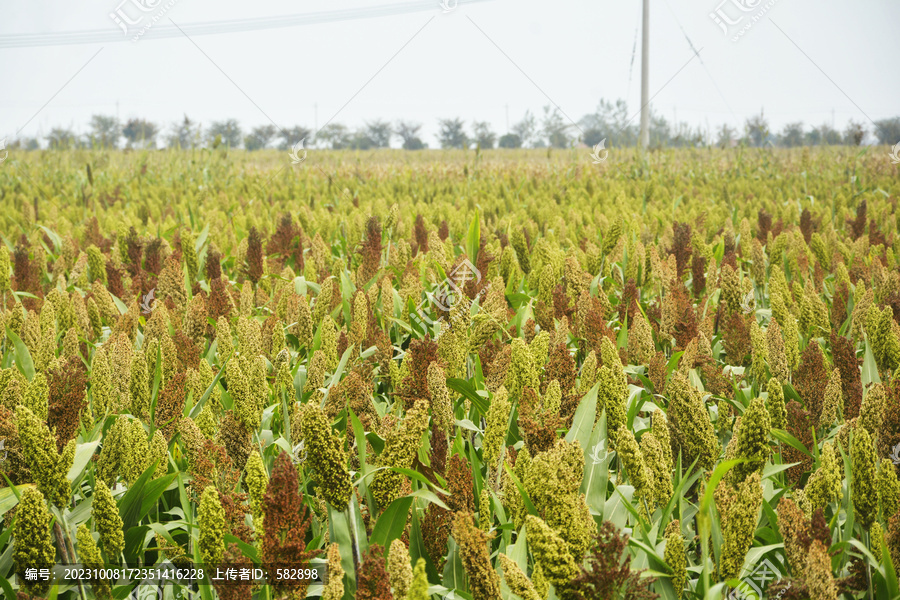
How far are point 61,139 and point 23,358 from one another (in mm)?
11452

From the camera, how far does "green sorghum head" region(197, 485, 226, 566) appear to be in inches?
37.3

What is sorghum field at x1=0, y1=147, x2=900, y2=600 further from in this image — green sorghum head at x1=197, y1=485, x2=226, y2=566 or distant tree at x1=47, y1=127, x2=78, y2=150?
distant tree at x1=47, y1=127, x2=78, y2=150

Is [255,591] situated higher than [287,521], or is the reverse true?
[287,521]

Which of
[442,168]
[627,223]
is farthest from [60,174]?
[627,223]

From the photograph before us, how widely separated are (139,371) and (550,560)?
115 centimetres

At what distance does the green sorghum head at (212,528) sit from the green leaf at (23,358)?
126 centimetres

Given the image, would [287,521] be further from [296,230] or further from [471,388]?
[296,230]

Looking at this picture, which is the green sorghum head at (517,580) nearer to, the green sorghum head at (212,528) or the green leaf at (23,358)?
the green sorghum head at (212,528)

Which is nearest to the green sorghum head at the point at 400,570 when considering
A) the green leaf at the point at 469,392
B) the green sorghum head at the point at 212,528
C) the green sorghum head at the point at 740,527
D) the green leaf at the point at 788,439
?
the green sorghum head at the point at 212,528

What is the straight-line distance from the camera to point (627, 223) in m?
4.55

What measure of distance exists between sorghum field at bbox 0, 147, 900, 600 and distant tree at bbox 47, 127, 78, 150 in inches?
357

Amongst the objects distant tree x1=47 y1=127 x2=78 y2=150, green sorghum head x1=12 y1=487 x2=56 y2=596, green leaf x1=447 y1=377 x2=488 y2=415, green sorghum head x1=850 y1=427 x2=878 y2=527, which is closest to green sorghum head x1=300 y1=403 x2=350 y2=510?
green sorghum head x1=12 y1=487 x2=56 y2=596

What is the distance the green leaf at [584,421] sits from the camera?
1.41 m

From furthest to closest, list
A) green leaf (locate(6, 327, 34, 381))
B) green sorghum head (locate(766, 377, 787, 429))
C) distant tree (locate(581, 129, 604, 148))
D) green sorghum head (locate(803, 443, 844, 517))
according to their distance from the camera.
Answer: distant tree (locate(581, 129, 604, 148)) → green leaf (locate(6, 327, 34, 381)) → green sorghum head (locate(766, 377, 787, 429)) → green sorghum head (locate(803, 443, 844, 517))
